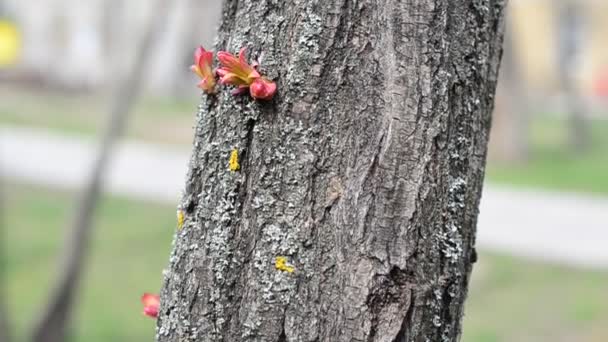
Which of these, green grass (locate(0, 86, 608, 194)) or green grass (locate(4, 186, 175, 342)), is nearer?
green grass (locate(4, 186, 175, 342))

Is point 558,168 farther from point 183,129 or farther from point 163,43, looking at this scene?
point 163,43

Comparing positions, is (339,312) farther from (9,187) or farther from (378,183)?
(9,187)

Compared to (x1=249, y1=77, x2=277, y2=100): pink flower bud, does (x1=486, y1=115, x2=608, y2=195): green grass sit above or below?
above

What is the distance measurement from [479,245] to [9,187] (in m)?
Result: 6.72

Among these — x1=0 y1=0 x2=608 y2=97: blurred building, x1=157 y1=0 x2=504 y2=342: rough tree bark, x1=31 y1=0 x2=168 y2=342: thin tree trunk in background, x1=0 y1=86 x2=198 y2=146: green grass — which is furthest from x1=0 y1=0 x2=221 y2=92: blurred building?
x1=157 y1=0 x2=504 y2=342: rough tree bark

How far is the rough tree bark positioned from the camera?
1.32 meters

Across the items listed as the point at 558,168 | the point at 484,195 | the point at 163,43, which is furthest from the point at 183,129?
the point at 484,195

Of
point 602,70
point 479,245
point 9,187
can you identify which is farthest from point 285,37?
point 602,70

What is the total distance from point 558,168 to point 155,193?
256 inches

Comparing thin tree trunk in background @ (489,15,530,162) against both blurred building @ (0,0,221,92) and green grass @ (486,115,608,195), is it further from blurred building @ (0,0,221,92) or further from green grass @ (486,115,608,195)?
blurred building @ (0,0,221,92)

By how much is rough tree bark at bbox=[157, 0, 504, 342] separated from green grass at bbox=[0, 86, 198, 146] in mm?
15628

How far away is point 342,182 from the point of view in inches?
52.3

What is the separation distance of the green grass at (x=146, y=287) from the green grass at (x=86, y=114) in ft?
22.2

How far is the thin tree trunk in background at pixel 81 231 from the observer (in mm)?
6324
